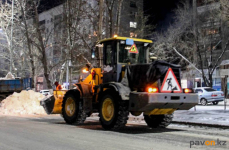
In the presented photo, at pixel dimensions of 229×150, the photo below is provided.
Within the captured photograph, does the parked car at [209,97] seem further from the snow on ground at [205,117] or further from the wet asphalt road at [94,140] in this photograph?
the wet asphalt road at [94,140]

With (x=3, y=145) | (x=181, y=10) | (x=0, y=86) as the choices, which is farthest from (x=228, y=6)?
(x=3, y=145)

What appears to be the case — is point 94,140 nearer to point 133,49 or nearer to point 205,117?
point 133,49

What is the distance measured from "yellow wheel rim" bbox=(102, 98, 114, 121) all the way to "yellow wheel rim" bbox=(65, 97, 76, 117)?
2.18 metres

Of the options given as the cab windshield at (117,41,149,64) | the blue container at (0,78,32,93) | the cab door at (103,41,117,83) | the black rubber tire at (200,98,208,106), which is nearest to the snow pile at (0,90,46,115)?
the blue container at (0,78,32,93)

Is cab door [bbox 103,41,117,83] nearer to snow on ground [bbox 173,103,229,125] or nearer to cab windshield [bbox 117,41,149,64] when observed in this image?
cab windshield [bbox 117,41,149,64]

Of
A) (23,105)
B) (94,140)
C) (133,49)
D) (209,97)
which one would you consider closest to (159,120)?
(133,49)

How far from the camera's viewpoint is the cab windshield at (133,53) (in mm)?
11156

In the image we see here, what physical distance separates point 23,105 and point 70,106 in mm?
6477

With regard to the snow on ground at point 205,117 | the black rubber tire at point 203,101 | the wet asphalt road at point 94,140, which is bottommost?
the black rubber tire at point 203,101

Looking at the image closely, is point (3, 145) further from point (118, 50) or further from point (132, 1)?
point (132, 1)

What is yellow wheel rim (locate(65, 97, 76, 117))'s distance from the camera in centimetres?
1278

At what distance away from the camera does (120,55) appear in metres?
11.1

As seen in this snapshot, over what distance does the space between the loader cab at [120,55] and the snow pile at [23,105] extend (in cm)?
810

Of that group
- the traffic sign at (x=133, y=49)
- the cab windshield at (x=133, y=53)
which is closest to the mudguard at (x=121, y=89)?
the cab windshield at (x=133, y=53)
